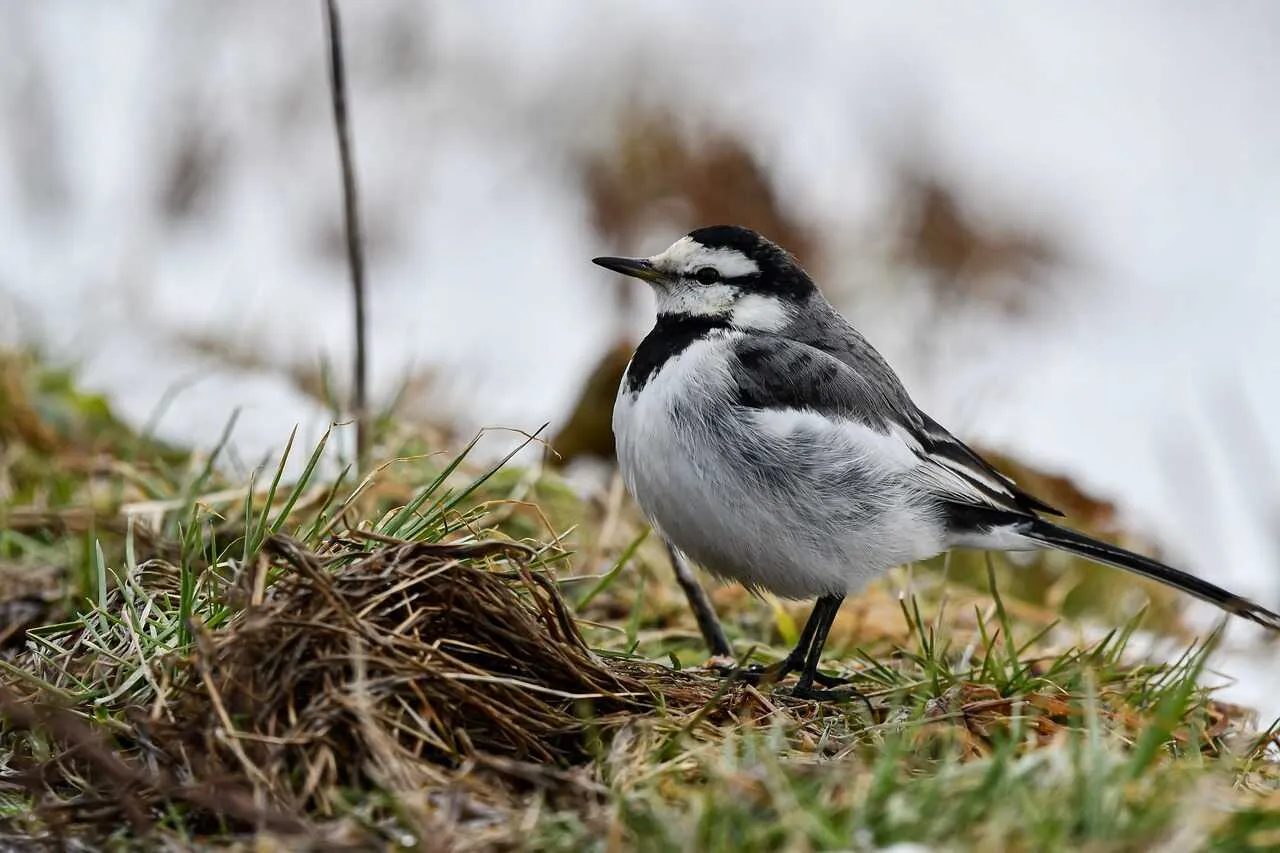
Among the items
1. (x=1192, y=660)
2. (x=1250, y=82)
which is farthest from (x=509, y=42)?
(x=1192, y=660)

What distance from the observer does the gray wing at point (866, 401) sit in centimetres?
362

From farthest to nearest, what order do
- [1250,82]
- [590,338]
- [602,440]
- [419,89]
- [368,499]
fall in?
[1250,82]
[419,89]
[590,338]
[602,440]
[368,499]

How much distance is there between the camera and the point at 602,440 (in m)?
6.06

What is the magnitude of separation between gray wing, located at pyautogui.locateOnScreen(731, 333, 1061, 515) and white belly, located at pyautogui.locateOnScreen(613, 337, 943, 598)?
0.19 feet

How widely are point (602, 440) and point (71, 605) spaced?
8.62 ft

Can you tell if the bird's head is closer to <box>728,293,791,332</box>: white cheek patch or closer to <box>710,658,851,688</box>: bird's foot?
<box>728,293,791,332</box>: white cheek patch

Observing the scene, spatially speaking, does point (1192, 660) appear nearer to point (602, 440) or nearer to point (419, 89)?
point (602, 440)

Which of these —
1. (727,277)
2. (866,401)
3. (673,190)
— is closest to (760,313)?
(727,277)

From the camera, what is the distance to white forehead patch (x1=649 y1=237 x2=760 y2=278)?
3.95 m

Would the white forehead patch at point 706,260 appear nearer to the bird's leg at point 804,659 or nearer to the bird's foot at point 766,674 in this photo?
the bird's leg at point 804,659

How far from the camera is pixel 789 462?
3521mm

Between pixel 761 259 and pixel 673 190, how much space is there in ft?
18.9

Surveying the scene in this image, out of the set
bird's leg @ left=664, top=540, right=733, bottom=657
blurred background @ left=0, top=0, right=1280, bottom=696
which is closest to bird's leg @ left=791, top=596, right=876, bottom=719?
bird's leg @ left=664, top=540, right=733, bottom=657

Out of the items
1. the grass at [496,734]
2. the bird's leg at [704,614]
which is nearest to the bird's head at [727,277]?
the bird's leg at [704,614]
